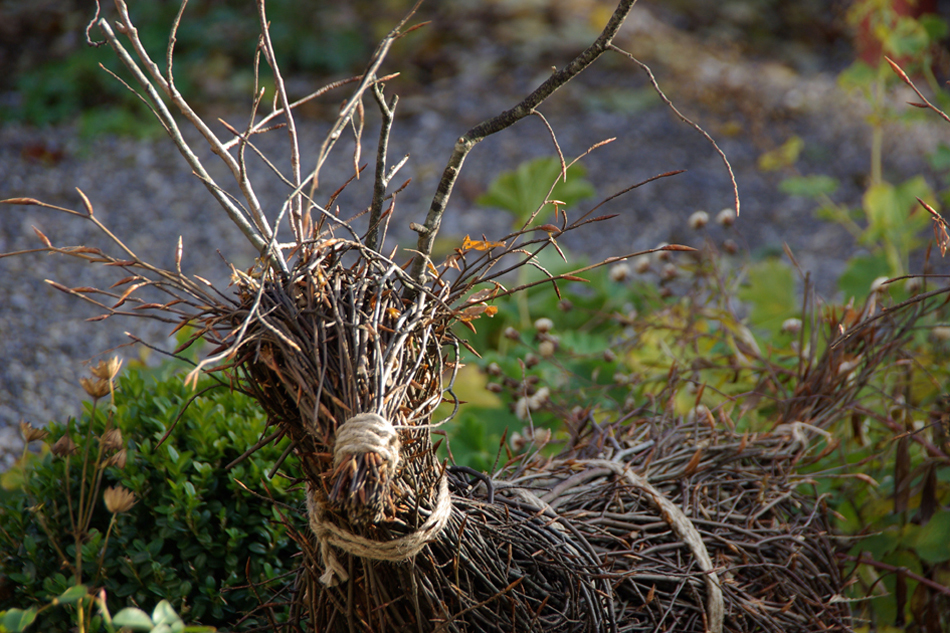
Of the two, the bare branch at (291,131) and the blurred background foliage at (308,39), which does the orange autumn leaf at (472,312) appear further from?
the blurred background foliage at (308,39)

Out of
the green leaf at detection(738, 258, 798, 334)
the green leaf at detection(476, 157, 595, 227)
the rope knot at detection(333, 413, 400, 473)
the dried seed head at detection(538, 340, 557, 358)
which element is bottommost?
the green leaf at detection(738, 258, 798, 334)

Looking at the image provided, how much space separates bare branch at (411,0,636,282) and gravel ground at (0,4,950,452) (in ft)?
6.95

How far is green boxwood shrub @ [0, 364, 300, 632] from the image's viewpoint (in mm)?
1211

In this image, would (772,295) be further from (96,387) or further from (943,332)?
(96,387)

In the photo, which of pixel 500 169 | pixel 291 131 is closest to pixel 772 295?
pixel 291 131

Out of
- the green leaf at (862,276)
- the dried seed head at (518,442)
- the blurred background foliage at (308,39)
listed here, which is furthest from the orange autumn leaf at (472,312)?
the blurred background foliage at (308,39)

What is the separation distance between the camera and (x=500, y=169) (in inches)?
175

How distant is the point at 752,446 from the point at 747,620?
34 cm

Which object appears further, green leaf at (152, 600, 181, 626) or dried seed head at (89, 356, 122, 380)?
dried seed head at (89, 356, 122, 380)

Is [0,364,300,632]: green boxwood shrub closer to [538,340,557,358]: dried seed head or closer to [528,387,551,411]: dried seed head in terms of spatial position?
[528,387,551,411]: dried seed head

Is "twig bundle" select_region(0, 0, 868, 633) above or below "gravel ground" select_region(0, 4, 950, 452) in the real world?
above

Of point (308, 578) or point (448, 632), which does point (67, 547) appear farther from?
point (448, 632)

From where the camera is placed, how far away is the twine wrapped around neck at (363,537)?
28.5 inches

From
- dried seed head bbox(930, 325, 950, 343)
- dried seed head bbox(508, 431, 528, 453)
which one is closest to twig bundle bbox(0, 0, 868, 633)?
dried seed head bbox(508, 431, 528, 453)
